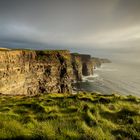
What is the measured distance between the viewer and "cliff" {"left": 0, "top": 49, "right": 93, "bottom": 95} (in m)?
65.2

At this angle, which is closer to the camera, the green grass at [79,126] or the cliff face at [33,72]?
the green grass at [79,126]

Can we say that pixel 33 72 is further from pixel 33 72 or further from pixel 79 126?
pixel 79 126

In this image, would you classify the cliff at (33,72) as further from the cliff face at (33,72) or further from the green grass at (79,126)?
the green grass at (79,126)

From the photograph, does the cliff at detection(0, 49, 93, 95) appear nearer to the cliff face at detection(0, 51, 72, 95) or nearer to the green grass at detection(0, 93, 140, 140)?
the cliff face at detection(0, 51, 72, 95)

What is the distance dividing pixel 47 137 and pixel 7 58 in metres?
59.7

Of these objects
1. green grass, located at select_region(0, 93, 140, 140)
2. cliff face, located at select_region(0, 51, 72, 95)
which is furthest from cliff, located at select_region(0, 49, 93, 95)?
green grass, located at select_region(0, 93, 140, 140)

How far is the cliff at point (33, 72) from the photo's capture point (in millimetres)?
65150

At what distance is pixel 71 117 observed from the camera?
459 inches

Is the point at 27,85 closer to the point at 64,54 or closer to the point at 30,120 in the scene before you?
the point at 64,54

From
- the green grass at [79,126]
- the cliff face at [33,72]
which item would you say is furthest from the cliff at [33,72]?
the green grass at [79,126]

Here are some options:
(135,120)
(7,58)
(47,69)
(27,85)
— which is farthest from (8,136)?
(47,69)

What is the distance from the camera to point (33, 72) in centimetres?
8338

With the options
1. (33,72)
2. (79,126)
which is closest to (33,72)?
(33,72)

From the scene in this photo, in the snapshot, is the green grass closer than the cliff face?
Yes
